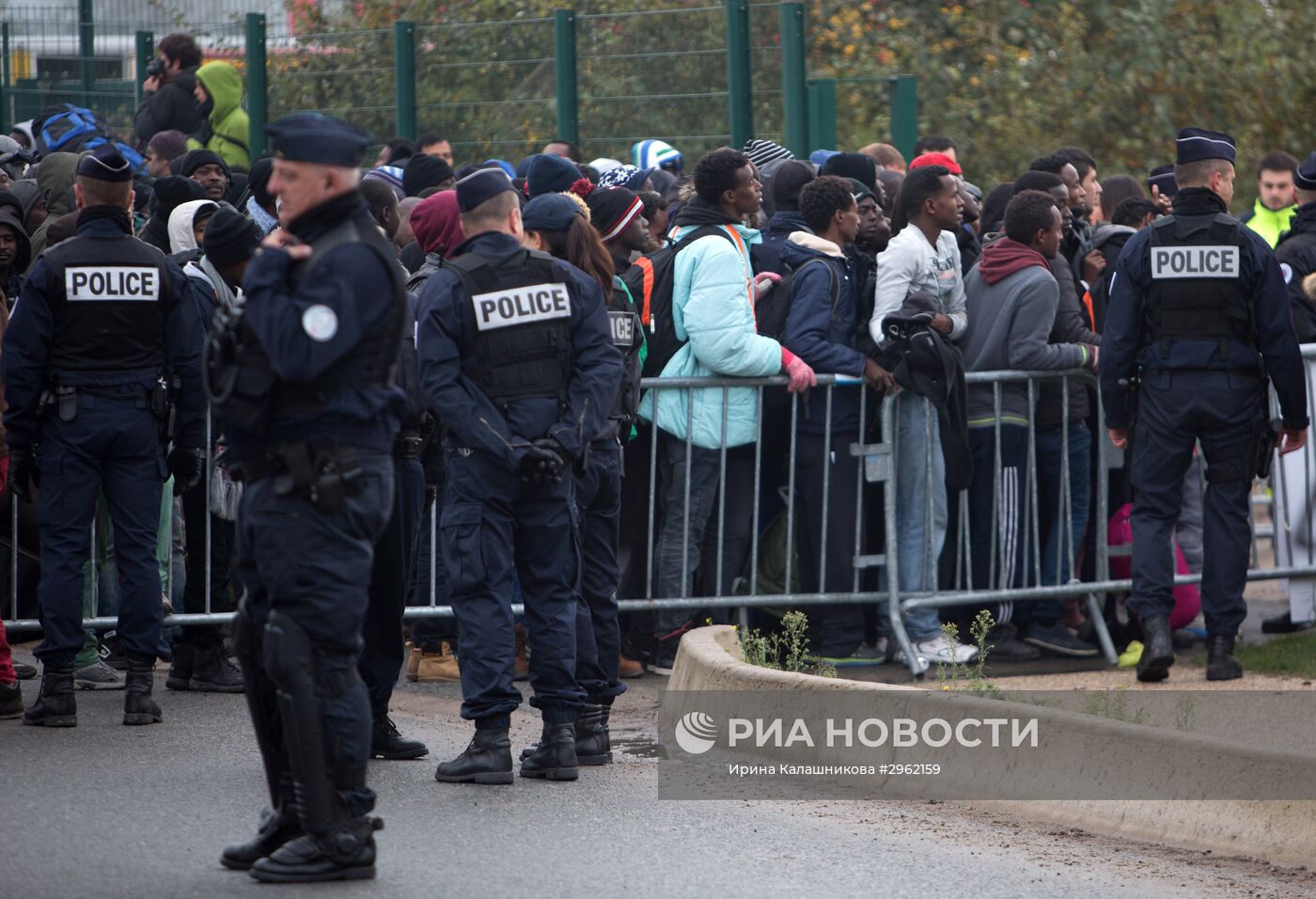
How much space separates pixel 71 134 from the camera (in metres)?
11.9

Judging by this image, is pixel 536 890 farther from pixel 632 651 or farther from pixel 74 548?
pixel 632 651

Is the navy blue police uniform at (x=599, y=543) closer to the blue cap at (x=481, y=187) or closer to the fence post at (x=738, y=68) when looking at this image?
the blue cap at (x=481, y=187)

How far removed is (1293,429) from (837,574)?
2.07 m

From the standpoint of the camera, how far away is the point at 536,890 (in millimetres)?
4895

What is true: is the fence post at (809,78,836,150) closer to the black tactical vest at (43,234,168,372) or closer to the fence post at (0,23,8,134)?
the fence post at (0,23,8,134)

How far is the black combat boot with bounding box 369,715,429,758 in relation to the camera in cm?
650

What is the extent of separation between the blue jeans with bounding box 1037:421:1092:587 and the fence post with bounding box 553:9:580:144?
610cm

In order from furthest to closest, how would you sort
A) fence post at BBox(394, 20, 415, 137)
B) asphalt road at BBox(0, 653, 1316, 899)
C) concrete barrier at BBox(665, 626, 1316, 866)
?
fence post at BBox(394, 20, 415, 137), concrete barrier at BBox(665, 626, 1316, 866), asphalt road at BBox(0, 653, 1316, 899)

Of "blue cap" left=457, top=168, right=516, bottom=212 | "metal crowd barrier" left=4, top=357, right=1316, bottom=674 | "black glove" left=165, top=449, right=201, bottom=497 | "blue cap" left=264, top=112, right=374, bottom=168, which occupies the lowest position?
"metal crowd barrier" left=4, top=357, right=1316, bottom=674

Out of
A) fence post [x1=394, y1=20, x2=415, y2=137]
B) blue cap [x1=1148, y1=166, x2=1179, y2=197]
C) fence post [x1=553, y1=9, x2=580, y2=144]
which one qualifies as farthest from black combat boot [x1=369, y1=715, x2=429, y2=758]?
fence post [x1=394, y1=20, x2=415, y2=137]

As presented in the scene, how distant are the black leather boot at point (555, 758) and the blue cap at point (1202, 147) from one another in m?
3.77

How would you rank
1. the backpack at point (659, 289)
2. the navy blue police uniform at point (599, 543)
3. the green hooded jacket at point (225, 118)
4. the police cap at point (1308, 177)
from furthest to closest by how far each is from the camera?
the green hooded jacket at point (225, 118)
the police cap at point (1308, 177)
the backpack at point (659, 289)
the navy blue police uniform at point (599, 543)

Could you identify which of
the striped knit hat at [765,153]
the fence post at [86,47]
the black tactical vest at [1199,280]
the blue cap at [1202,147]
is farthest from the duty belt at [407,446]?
the fence post at [86,47]

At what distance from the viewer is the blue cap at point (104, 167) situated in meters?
6.86
